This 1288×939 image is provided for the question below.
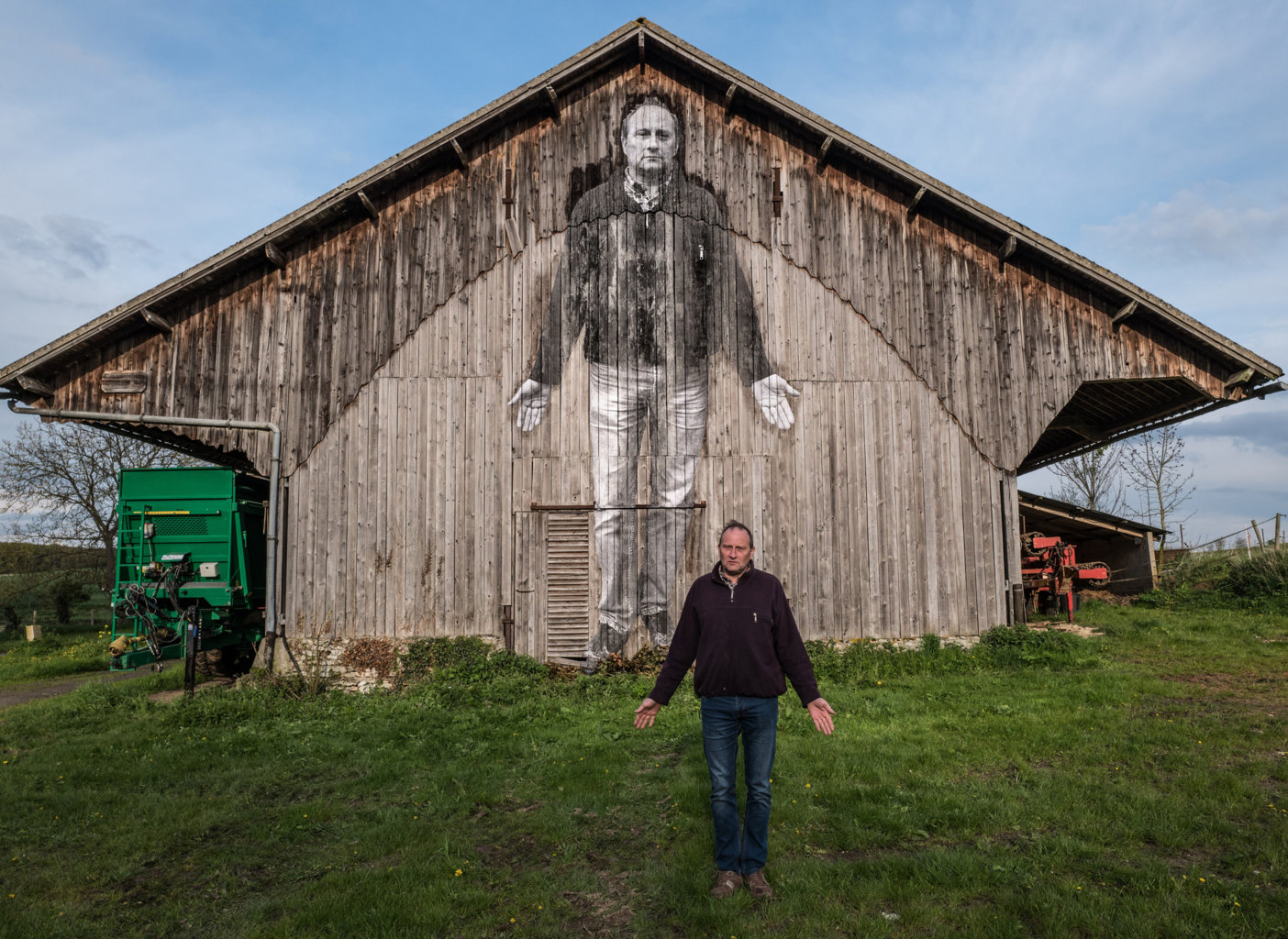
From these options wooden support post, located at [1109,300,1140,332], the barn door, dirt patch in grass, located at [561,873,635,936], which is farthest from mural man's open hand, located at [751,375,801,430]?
dirt patch in grass, located at [561,873,635,936]

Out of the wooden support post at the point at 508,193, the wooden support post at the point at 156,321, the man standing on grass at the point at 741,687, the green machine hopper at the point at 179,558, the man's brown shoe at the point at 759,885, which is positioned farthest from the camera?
the wooden support post at the point at 508,193

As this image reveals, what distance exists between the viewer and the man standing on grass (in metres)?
4.70

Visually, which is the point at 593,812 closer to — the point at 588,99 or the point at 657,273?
the point at 657,273

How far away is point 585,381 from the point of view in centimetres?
1184

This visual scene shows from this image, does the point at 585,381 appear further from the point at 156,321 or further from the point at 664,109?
the point at 156,321

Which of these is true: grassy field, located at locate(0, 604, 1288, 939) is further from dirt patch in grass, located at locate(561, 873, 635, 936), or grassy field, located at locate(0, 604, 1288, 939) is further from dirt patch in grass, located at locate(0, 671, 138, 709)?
dirt patch in grass, located at locate(0, 671, 138, 709)

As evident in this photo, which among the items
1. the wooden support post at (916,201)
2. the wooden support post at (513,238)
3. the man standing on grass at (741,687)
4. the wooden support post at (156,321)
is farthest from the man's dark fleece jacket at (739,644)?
the wooden support post at (156,321)

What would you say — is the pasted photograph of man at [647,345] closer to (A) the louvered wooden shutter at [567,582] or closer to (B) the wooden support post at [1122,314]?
(A) the louvered wooden shutter at [567,582]

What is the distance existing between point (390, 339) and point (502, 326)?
175 cm

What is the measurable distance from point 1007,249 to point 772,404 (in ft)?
14.5

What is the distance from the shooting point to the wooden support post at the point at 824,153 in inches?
472

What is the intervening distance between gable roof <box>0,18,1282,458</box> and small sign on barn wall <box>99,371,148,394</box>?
1.71 feet

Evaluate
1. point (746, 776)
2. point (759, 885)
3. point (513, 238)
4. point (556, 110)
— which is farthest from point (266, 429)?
point (759, 885)

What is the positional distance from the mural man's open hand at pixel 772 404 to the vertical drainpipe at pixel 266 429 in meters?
7.41
